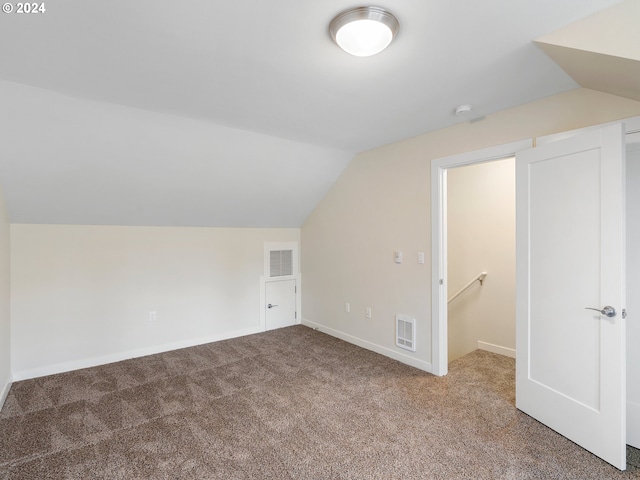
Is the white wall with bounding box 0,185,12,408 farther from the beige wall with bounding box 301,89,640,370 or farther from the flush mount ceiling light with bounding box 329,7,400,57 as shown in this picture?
the beige wall with bounding box 301,89,640,370

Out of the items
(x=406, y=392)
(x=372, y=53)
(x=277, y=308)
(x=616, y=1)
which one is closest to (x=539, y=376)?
(x=406, y=392)

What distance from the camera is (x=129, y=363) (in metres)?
3.49

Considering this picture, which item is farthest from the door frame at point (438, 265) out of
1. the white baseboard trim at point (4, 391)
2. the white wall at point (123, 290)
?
the white baseboard trim at point (4, 391)

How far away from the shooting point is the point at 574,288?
2.09 metres

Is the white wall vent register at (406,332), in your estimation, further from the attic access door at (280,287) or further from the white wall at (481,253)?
the attic access door at (280,287)

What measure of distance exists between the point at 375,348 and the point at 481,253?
174cm

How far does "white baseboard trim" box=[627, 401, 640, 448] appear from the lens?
6.78ft

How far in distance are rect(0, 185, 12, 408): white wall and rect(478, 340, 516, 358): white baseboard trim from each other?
186 inches

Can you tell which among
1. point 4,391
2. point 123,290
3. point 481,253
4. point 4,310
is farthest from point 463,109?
point 4,391

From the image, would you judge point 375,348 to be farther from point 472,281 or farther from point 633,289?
point 633,289

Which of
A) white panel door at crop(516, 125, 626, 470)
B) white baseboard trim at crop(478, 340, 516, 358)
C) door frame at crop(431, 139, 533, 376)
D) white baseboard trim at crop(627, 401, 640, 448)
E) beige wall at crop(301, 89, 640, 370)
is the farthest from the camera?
white baseboard trim at crop(478, 340, 516, 358)

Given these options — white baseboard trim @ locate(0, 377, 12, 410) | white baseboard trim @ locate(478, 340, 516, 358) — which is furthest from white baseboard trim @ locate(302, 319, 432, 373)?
white baseboard trim @ locate(0, 377, 12, 410)

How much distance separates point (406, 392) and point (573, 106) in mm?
2541

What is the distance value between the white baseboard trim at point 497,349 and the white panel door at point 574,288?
1.36m
